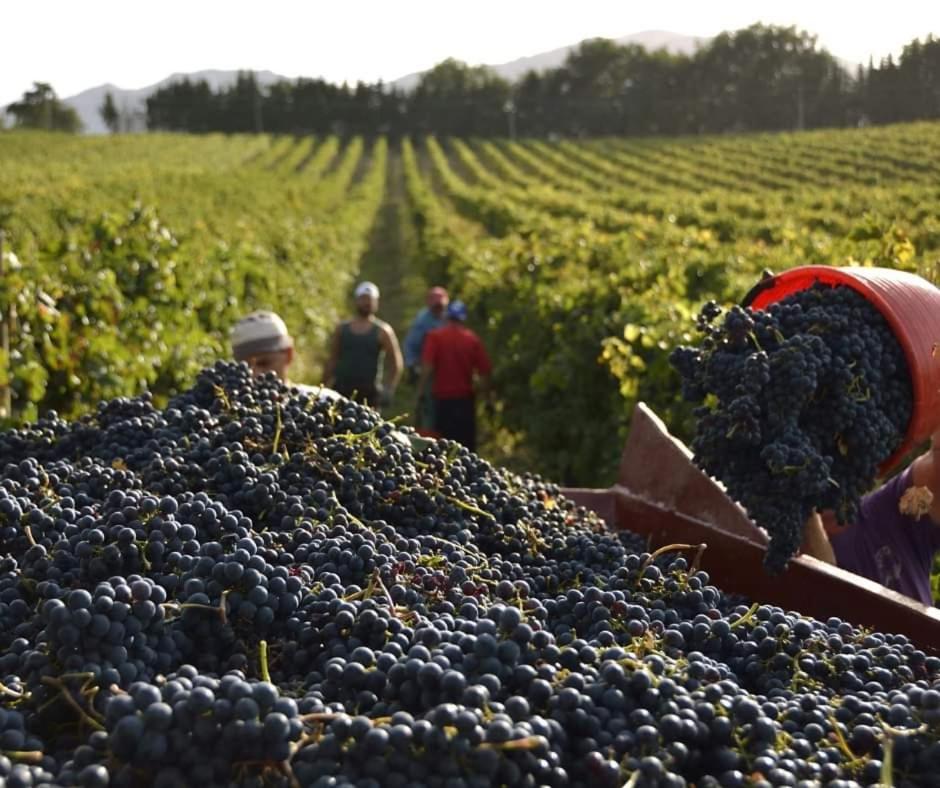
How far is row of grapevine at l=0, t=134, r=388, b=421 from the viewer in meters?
7.64

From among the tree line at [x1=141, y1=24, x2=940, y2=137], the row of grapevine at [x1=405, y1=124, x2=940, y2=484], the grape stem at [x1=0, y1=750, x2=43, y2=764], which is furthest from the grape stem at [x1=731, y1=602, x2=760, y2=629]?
the tree line at [x1=141, y1=24, x2=940, y2=137]

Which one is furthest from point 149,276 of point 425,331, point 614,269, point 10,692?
point 10,692

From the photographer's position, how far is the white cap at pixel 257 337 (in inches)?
200

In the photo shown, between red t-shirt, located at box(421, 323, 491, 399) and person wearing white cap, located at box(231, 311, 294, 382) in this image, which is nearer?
person wearing white cap, located at box(231, 311, 294, 382)

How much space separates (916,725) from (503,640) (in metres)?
0.70

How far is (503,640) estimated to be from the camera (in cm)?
167

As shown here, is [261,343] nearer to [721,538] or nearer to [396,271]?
[721,538]

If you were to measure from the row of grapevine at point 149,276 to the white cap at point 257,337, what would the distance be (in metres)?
2.20

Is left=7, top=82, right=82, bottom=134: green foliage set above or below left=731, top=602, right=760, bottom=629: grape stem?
above

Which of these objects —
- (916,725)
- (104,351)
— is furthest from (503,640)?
(104,351)

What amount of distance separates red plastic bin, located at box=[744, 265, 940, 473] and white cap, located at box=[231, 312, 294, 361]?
301 cm

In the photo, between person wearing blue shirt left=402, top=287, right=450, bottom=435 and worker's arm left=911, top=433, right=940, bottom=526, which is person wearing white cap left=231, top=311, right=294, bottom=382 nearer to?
worker's arm left=911, top=433, right=940, bottom=526

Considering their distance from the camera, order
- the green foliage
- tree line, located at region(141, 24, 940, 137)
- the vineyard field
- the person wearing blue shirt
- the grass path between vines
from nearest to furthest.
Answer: the vineyard field
the person wearing blue shirt
the grass path between vines
tree line, located at region(141, 24, 940, 137)
the green foliage

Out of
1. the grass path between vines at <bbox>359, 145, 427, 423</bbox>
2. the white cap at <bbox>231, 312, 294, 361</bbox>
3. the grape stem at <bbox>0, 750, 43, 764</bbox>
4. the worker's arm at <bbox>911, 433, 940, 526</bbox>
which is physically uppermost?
the white cap at <bbox>231, 312, 294, 361</bbox>
